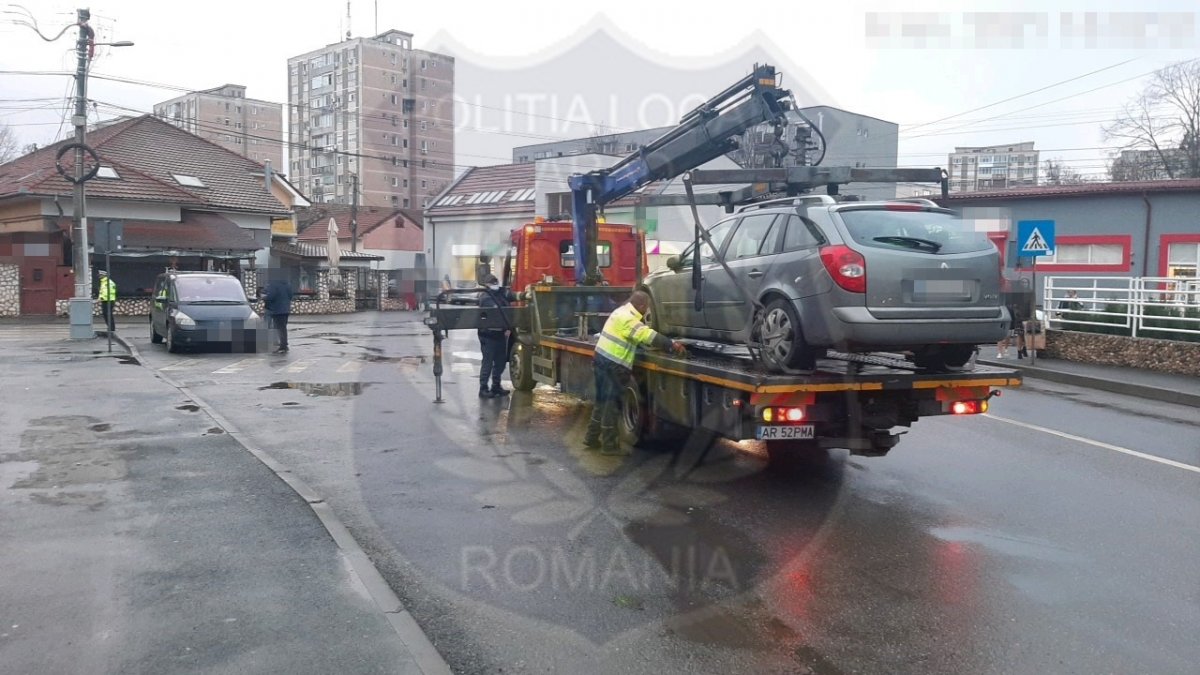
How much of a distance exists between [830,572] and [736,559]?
57 cm

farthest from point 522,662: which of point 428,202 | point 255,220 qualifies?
point 428,202

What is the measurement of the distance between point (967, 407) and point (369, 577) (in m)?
4.77

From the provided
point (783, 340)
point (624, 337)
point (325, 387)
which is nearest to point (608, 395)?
point (624, 337)

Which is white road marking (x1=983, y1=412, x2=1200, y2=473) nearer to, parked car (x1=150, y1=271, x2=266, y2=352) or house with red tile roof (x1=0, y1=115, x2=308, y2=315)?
parked car (x1=150, y1=271, x2=266, y2=352)

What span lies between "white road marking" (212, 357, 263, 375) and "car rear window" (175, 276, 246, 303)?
2.33 metres

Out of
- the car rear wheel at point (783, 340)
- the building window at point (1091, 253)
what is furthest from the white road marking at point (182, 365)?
the building window at point (1091, 253)

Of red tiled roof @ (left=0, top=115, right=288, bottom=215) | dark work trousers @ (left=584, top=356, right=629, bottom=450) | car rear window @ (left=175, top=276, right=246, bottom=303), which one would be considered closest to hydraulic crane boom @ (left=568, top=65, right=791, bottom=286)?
dark work trousers @ (left=584, top=356, right=629, bottom=450)

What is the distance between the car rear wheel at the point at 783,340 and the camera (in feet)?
22.9

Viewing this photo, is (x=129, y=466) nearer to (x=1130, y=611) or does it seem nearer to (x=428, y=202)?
(x=1130, y=611)

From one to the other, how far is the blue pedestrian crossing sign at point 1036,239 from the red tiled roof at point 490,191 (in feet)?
75.5

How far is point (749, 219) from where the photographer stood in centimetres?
820

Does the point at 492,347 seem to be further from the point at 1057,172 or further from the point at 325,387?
the point at 1057,172

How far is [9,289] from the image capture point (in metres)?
30.1

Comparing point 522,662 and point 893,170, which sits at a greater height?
point 893,170
